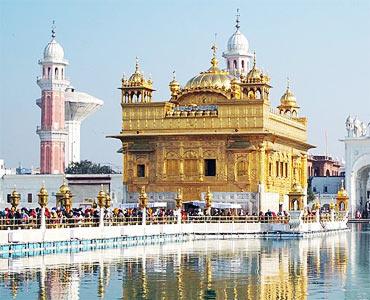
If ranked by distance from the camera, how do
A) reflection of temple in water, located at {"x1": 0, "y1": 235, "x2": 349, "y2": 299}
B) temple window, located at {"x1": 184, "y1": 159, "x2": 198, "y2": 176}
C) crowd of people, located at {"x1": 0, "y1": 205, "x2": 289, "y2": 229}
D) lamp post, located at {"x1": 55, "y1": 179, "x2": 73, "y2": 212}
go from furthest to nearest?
temple window, located at {"x1": 184, "y1": 159, "x2": 198, "y2": 176}, lamp post, located at {"x1": 55, "y1": 179, "x2": 73, "y2": 212}, crowd of people, located at {"x1": 0, "y1": 205, "x2": 289, "y2": 229}, reflection of temple in water, located at {"x1": 0, "y1": 235, "x2": 349, "y2": 299}

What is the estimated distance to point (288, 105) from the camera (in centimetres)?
5006

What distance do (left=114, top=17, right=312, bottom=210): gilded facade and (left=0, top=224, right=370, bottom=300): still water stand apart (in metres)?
15.1

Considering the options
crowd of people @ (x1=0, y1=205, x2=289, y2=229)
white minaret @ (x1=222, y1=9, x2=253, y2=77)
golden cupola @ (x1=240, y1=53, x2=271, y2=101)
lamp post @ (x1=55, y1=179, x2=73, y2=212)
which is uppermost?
white minaret @ (x1=222, y1=9, x2=253, y2=77)

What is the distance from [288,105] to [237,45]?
16.0 metres

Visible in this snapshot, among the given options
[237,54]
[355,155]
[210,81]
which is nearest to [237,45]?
[237,54]

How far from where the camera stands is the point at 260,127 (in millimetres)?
40281

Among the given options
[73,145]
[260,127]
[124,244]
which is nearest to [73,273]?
[124,244]

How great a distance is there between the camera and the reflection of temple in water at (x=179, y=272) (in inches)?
571

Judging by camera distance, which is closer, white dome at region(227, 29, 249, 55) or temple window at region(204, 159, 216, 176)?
temple window at region(204, 159, 216, 176)

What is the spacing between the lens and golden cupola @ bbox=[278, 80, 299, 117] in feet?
164

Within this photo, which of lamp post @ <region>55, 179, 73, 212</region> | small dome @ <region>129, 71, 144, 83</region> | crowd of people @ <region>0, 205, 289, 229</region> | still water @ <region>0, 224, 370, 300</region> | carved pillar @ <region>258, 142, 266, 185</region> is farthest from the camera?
small dome @ <region>129, 71, 144, 83</region>

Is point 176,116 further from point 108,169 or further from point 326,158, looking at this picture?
point 326,158

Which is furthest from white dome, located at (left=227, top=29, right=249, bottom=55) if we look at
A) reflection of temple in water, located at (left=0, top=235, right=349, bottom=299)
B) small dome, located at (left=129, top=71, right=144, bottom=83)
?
reflection of temple in water, located at (left=0, top=235, right=349, bottom=299)

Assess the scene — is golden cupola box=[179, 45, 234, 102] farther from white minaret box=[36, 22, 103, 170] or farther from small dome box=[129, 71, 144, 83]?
white minaret box=[36, 22, 103, 170]
